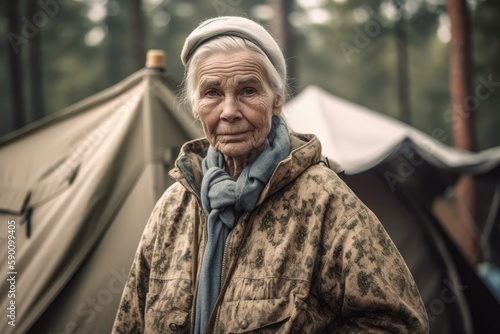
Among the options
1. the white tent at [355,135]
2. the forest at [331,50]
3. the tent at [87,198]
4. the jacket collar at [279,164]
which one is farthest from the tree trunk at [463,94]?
the forest at [331,50]

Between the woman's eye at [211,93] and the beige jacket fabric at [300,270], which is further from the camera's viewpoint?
the woman's eye at [211,93]

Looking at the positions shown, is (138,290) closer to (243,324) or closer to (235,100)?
(243,324)

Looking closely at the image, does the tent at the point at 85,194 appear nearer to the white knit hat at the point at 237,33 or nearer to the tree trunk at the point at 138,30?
the white knit hat at the point at 237,33

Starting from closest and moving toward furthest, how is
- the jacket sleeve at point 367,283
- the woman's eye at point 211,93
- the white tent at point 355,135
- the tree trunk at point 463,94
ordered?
1. the jacket sleeve at point 367,283
2. the woman's eye at point 211,93
3. the white tent at point 355,135
4. the tree trunk at point 463,94

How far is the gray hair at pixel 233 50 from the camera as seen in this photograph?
1.85 meters

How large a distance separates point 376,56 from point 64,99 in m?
19.7

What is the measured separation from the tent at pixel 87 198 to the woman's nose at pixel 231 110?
1.69m

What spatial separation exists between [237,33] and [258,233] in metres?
0.68

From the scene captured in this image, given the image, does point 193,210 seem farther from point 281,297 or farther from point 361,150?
point 361,150

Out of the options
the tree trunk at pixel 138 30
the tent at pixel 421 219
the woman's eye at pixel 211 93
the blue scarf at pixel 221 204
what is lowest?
the tent at pixel 421 219

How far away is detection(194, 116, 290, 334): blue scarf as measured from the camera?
5.98 feet

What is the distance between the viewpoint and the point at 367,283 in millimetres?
1693

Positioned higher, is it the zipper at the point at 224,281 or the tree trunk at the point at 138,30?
the tree trunk at the point at 138,30

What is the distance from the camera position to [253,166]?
1859mm
